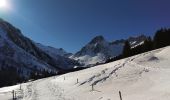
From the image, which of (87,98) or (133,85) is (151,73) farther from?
(87,98)

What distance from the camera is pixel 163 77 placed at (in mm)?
38531

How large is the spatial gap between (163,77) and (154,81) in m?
1.58

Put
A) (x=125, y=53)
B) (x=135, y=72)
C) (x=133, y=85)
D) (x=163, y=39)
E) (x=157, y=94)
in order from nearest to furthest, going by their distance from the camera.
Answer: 1. (x=157, y=94)
2. (x=133, y=85)
3. (x=135, y=72)
4. (x=163, y=39)
5. (x=125, y=53)

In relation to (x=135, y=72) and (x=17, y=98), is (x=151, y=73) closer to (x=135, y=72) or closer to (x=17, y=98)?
(x=135, y=72)

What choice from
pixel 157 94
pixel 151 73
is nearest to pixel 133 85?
pixel 151 73

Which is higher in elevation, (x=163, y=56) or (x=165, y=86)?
(x=163, y=56)

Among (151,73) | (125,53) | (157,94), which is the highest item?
(125,53)

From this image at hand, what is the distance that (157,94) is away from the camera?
29.7 meters

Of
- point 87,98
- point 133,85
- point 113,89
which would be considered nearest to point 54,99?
point 87,98

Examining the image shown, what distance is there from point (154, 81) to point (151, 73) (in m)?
6.89

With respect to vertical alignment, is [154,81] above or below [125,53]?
below

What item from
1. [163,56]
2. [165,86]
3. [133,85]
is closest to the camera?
[165,86]

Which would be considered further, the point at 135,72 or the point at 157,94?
the point at 135,72

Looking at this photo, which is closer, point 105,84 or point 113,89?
point 113,89
